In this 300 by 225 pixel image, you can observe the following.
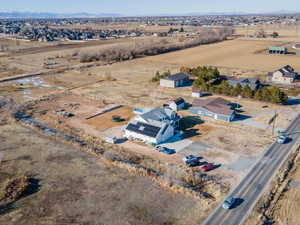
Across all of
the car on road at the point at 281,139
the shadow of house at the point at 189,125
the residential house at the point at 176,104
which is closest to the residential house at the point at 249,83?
the residential house at the point at 176,104

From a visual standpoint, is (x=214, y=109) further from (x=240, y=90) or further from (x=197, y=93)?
(x=240, y=90)

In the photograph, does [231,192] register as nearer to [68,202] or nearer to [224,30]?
[68,202]

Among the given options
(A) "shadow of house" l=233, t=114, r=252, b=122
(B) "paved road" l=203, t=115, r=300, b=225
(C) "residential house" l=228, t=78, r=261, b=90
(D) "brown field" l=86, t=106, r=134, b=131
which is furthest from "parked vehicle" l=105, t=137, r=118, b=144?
(C) "residential house" l=228, t=78, r=261, b=90

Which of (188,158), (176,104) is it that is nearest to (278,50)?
(176,104)

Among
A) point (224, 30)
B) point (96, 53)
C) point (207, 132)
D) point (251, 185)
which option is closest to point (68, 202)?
point (251, 185)

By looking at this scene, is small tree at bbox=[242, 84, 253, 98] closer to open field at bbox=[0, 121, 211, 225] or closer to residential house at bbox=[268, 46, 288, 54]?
open field at bbox=[0, 121, 211, 225]

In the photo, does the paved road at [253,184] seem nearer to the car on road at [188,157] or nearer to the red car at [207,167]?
the red car at [207,167]
